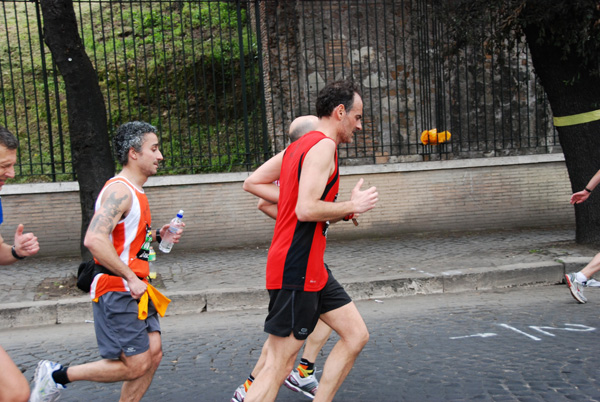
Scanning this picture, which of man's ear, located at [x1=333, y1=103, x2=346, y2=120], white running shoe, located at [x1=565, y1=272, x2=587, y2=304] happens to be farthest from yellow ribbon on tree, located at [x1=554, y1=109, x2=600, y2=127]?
man's ear, located at [x1=333, y1=103, x2=346, y2=120]

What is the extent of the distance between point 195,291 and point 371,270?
220 cm

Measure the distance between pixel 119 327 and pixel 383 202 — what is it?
7.43 m

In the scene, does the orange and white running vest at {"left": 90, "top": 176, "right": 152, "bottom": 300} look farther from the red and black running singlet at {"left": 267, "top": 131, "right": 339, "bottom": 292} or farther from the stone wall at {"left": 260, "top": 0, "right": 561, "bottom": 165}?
the stone wall at {"left": 260, "top": 0, "right": 561, "bottom": 165}

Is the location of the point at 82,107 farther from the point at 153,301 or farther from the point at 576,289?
→ the point at 576,289

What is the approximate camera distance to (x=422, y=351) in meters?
5.05

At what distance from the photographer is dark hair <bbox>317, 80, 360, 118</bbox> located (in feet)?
11.4

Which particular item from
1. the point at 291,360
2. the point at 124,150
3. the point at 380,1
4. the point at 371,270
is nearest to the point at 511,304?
the point at 371,270

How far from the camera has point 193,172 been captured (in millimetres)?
10336

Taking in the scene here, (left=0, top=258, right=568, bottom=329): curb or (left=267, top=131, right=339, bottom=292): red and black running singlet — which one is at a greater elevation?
(left=267, top=131, right=339, bottom=292): red and black running singlet

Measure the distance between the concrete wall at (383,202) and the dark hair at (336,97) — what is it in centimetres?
665

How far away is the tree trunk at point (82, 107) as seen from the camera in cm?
739

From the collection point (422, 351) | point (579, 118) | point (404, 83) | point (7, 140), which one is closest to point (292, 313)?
Answer: point (7, 140)

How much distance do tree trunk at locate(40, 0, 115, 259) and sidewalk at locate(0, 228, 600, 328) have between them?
1060 millimetres

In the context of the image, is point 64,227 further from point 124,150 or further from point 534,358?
point 534,358
